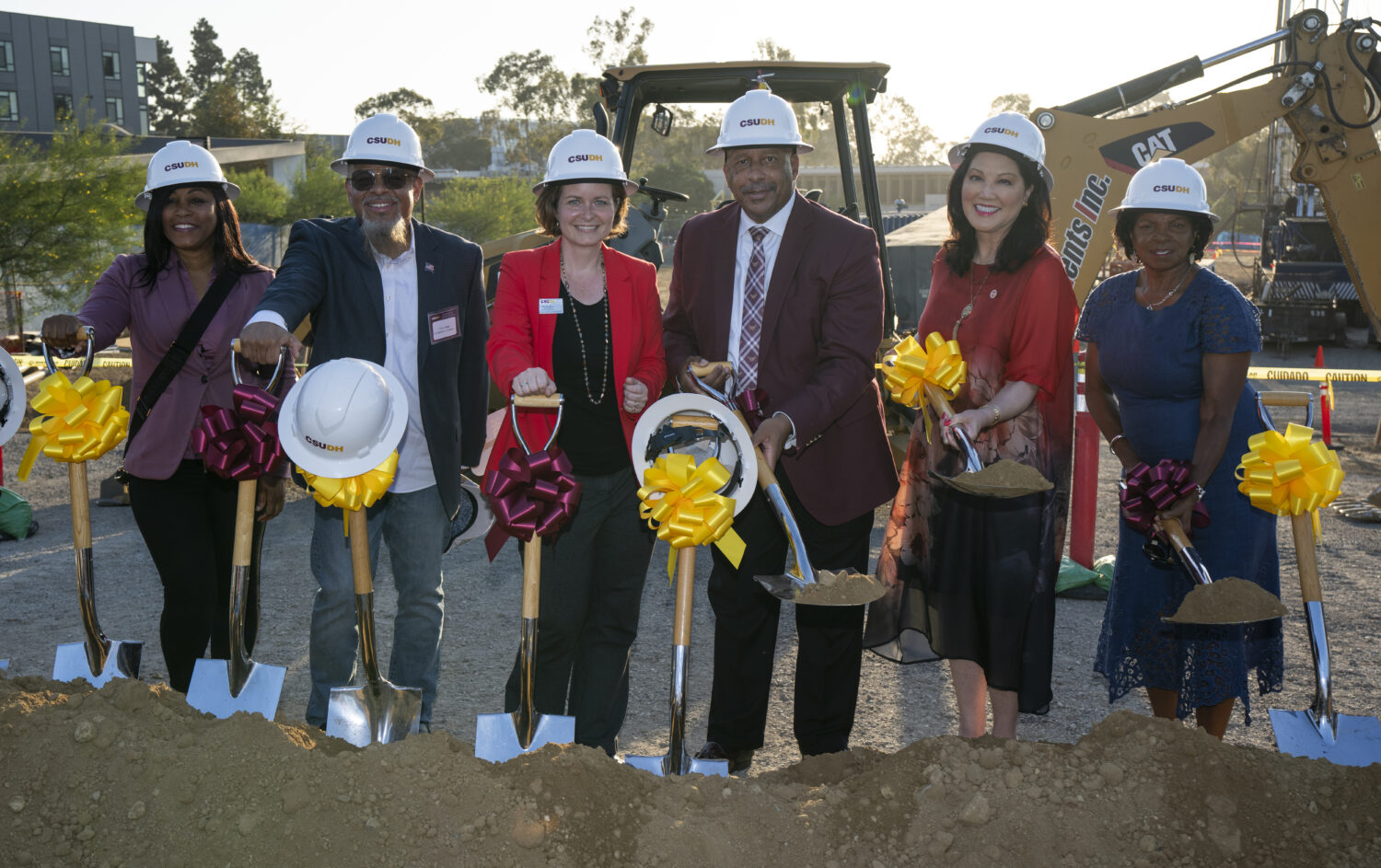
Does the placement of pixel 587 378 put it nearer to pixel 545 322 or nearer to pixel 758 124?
pixel 545 322

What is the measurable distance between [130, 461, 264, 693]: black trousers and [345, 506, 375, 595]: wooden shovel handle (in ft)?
1.83

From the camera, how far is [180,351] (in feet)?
11.1

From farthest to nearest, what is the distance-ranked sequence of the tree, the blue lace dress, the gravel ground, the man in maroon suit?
1. the tree
2. the gravel ground
3. the man in maroon suit
4. the blue lace dress

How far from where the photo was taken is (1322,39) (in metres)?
7.61

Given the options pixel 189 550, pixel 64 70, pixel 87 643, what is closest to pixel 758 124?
pixel 189 550

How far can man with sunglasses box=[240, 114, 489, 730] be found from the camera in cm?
326

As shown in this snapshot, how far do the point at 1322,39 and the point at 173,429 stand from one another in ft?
25.5

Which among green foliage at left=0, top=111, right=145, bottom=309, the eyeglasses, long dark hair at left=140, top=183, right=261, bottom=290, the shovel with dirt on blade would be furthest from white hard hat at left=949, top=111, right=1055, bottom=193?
green foliage at left=0, top=111, right=145, bottom=309

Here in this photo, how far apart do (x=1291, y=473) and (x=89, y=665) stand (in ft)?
11.5

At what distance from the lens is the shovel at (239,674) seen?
3.12 m

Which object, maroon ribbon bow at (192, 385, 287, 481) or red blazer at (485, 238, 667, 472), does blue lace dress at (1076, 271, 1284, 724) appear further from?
maroon ribbon bow at (192, 385, 287, 481)

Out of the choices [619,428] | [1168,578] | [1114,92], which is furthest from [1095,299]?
[1114,92]

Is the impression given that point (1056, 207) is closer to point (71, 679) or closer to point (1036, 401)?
point (1036, 401)

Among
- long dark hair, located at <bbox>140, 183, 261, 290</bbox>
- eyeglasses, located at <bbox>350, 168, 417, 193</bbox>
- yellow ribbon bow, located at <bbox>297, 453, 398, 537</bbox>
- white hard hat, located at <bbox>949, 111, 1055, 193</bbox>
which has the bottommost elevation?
yellow ribbon bow, located at <bbox>297, 453, 398, 537</bbox>
